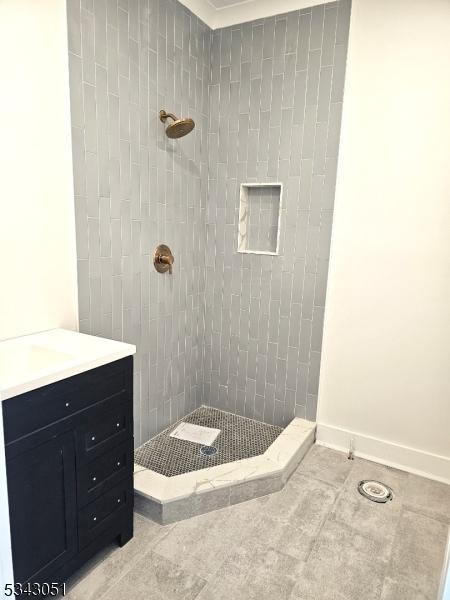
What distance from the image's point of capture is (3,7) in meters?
1.37

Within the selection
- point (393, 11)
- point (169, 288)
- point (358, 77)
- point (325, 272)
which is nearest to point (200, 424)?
point (169, 288)

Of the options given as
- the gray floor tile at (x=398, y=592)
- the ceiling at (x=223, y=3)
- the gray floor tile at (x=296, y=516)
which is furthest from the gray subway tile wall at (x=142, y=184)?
the gray floor tile at (x=398, y=592)

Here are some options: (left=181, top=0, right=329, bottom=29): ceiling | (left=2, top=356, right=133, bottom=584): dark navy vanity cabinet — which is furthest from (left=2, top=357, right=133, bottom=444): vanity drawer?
(left=181, top=0, right=329, bottom=29): ceiling

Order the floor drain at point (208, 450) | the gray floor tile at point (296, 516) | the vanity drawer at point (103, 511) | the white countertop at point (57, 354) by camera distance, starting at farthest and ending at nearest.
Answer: the floor drain at point (208, 450) → the gray floor tile at point (296, 516) → the vanity drawer at point (103, 511) → the white countertop at point (57, 354)

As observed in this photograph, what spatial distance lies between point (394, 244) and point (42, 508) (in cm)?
199

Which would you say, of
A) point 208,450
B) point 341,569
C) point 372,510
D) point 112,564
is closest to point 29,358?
point 112,564

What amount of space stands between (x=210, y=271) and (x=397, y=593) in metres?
1.92

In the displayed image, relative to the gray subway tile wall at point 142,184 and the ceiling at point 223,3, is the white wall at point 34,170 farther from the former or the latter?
the ceiling at point 223,3

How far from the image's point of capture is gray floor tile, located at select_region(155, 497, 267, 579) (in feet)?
5.10

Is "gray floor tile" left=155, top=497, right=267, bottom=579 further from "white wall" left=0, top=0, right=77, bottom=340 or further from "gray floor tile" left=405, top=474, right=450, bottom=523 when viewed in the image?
"white wall" left=0, top=0, right=77, bottom=340

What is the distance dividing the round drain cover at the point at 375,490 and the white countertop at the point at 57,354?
1437mm

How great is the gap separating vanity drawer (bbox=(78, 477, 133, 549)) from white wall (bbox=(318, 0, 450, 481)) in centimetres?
136

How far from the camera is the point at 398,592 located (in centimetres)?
145

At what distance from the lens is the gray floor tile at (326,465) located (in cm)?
213
